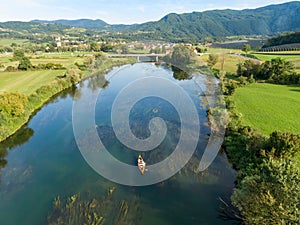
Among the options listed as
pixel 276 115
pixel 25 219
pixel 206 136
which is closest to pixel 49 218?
pixel 25 219

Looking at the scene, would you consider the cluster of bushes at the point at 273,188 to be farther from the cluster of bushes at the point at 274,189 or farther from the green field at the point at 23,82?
the green field at the point at 23,82

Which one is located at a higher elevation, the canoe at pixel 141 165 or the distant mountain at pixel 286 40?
the distant mountain at pixel 286 40

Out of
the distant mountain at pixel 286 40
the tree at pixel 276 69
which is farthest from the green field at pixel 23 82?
the distant mountain at pixel 286 40

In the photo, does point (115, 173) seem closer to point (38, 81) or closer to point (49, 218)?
point (49, 218)

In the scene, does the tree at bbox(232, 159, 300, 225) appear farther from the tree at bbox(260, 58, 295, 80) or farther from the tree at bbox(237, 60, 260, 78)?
the tree at bbox(237, 60, 260, 78)

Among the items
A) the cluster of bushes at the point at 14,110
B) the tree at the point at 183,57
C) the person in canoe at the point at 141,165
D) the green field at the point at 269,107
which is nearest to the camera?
the person in canoe at the point at 141,165

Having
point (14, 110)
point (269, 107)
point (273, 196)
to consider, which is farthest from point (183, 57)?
point (273, 196)

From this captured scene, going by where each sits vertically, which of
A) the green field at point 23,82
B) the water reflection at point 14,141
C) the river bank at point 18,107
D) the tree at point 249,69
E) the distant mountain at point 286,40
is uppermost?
the distant mountain at point 286,40
